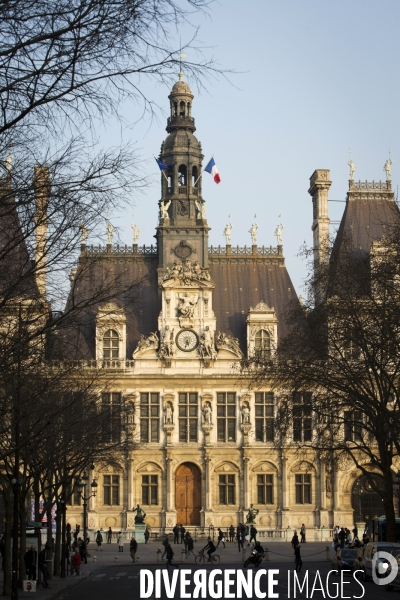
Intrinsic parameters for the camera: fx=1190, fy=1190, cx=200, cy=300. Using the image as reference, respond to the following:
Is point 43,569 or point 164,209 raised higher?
point 164,209

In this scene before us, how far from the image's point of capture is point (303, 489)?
2948 inches

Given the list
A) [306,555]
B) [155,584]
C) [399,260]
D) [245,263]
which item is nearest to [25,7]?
[399,260]

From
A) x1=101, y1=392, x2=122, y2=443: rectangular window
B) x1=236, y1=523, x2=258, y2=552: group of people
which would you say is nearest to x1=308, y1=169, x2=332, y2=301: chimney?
x1=101, y1=392, x2=122, y2=443: rectangular window

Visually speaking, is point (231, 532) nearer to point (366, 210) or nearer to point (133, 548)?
point (133, 548)

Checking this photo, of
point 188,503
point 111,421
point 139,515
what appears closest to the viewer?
point 111,421

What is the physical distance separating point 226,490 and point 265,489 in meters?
2.46

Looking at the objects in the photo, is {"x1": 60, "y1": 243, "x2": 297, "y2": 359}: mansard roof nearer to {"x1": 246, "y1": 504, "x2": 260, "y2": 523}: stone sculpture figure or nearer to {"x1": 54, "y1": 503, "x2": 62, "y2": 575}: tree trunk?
{"x1": 246, "y1": 504, "x2": 260, "y2": 523}: stone sculpture figure

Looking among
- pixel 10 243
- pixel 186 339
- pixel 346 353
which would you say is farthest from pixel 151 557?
pixel 10 243

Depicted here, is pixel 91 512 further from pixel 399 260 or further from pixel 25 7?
pixel 25 7

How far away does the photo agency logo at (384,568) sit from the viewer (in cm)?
3466

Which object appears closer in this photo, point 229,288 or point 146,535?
point 146,535

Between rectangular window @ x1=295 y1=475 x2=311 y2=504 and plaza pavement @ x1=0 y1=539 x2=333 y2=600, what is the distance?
413 centimetres

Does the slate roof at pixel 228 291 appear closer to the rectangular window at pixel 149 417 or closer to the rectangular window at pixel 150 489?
the rectangular window at pixel 149 417

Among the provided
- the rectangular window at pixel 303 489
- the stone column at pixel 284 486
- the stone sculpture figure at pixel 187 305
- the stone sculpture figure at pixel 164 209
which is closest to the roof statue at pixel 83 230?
the stone sculpture figure at pixel 187 305
